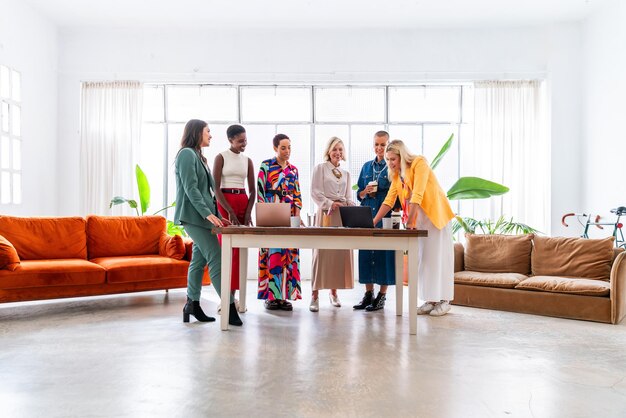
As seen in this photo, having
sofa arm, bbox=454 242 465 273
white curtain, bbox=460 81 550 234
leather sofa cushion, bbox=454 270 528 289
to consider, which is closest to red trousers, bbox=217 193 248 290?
leather sofa cushion, bbox=454 270 528 289

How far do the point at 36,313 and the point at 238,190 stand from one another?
6.62ft

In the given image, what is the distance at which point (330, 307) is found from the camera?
16.0 feet

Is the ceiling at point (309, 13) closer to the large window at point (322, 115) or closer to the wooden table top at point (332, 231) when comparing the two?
the large window at point (322, 115)

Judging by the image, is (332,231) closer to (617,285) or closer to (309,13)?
(617,285)

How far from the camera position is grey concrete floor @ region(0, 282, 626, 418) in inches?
90.4

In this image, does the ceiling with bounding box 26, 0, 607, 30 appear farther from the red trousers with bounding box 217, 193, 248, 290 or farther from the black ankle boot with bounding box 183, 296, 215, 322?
the black ankle boot with bounding box 183, 296, 215, 322

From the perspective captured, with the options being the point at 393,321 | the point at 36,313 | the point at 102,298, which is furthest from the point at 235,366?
the point at 102,298

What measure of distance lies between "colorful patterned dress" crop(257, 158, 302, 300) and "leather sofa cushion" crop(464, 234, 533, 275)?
1819 millimetres

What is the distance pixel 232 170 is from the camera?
4430 millimetres

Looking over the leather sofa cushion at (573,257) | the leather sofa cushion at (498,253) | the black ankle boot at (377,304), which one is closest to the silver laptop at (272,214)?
the black ankle boot at (377,304)

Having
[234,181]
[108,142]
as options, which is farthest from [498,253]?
[108,142]

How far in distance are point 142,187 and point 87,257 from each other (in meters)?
2.09

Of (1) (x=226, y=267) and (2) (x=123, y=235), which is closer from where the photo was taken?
(1) (x=226, y=267)

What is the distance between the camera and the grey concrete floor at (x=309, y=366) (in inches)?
90.4
